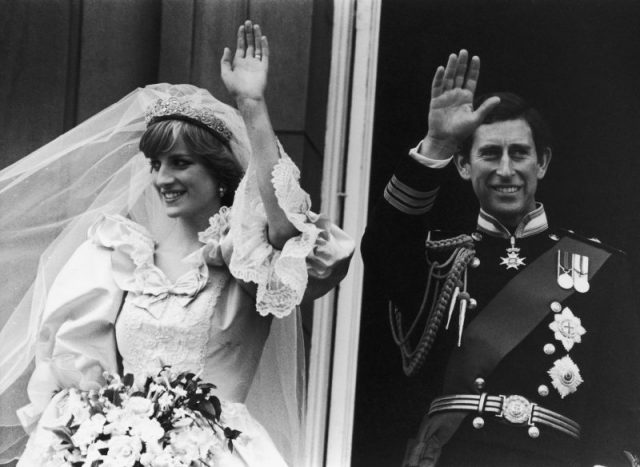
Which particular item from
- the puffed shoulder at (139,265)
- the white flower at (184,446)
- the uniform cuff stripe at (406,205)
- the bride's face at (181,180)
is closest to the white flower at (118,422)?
Answer: the white flower at (184,446)

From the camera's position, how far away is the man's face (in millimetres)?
4363

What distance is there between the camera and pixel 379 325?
4422mm

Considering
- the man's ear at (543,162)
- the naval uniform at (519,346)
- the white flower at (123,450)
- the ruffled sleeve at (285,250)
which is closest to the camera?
the white flower at (123,450)

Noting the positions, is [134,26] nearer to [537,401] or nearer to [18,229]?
[18,229]

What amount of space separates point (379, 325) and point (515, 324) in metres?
0.44

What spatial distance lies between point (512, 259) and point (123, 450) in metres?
1.44

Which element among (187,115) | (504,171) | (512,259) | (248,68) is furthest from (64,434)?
(504,171)

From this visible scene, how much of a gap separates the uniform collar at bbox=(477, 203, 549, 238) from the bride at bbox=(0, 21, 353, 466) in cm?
70

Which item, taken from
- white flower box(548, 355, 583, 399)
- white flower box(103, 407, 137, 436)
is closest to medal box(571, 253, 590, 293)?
white flower box(548, 355, 583, 399)

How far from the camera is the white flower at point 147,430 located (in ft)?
11.5

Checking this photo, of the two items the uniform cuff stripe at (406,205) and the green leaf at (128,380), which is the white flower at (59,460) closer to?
the green leaf at (128,380)

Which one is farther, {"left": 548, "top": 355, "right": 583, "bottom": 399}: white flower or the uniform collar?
the uniform collar

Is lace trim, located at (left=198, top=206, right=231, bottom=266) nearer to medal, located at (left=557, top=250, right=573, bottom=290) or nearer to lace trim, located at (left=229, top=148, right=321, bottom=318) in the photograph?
lace trim, located at (left=229, top=148, right=321, bottom=318)

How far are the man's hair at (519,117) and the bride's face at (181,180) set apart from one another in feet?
2.89
